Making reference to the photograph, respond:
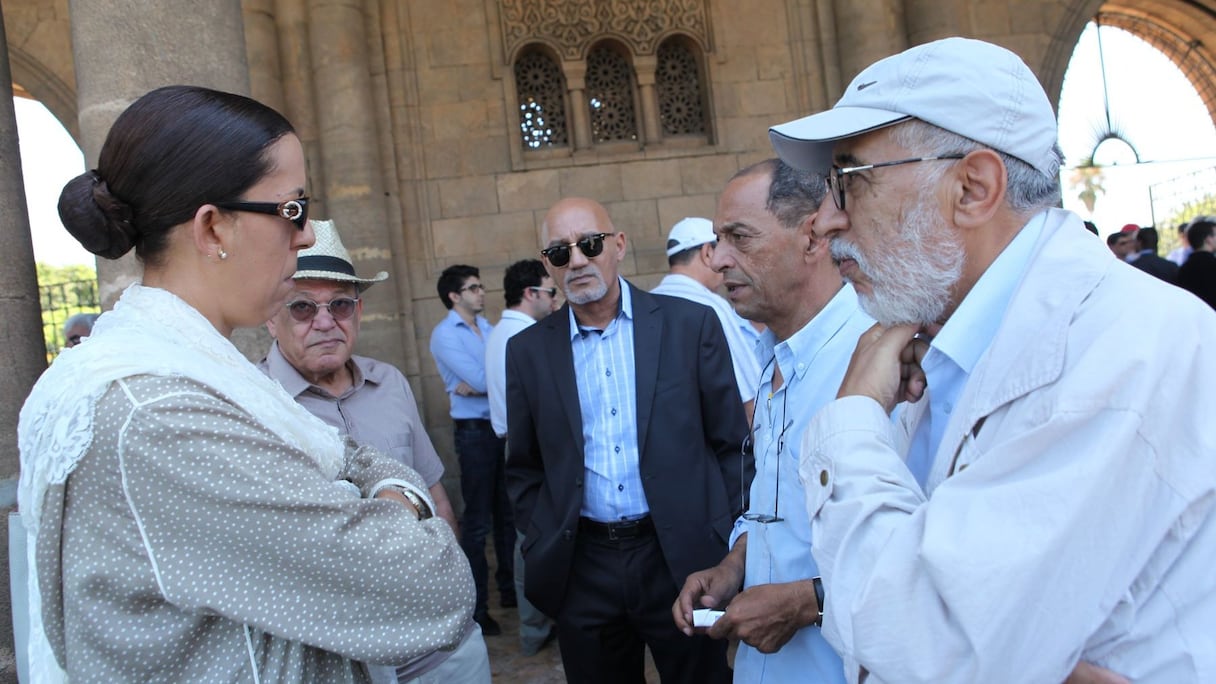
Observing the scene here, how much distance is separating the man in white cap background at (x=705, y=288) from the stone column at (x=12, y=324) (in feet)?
9.24

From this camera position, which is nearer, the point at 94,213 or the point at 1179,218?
the point at 94,213

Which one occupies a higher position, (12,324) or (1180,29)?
(1180,29)

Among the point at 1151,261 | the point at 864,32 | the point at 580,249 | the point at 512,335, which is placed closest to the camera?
the point at 580,249

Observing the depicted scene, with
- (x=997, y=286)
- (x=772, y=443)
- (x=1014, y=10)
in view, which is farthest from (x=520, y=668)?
(x=1014, y=10)

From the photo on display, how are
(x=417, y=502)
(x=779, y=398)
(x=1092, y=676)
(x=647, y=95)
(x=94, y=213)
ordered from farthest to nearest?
1. (x=647, y=95)
2. (x=779, y=398)
3. (x=417, y=502)
4. (x=94, y=213)
5. (x=1092, y=676)

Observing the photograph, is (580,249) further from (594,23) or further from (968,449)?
(594,23)

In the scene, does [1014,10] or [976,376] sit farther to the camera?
[1014,10]

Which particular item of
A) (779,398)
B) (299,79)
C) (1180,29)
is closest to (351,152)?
(299,79)

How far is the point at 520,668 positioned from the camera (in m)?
5.17

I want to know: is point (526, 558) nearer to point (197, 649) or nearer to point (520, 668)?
point (197, 649)

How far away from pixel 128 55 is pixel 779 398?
105 inches

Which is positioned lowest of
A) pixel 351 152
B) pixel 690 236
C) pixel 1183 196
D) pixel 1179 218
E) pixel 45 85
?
pixel 690 236

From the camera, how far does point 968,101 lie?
1365mm

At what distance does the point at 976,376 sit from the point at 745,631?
2.97ft
